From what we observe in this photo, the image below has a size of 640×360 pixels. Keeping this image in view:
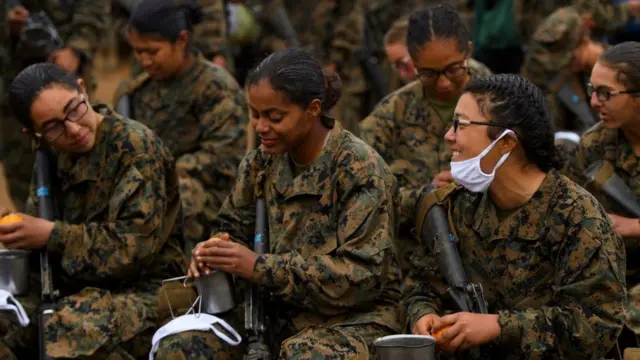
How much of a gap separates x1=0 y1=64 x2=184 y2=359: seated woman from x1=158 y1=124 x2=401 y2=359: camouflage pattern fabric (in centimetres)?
50

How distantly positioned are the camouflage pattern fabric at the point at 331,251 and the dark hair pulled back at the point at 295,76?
203 millimetres

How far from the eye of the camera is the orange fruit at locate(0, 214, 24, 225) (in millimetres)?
4676

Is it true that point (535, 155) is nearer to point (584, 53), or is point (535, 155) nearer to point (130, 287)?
point (130, 287)

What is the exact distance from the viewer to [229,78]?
21.4 feet

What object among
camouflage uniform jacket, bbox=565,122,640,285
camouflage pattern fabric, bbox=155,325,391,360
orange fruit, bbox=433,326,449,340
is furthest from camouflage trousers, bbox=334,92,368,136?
orange fruit, bbox=433,326,449,340

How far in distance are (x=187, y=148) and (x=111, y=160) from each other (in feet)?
5.22

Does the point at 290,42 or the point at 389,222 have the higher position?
the point at 389,222

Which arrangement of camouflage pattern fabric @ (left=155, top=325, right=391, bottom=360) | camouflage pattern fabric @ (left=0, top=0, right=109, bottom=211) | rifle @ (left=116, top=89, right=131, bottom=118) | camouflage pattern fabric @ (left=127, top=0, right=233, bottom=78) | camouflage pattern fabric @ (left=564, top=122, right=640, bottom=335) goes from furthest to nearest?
1. camouflage pattern fabric @ (left=127, top=0, right=233, bottom=78)
2. camouflage pattern fabric @ (left=0, top=0, right=109, bottom=211)
3. rifle @ (left=116, top=89, right=131, bottom=118)
4. camouflage pattern fabric @ (left=564, top=122, right=640, bottom=335)
5. camouflage pattern fabric @ (left=155, top=325, right=391, bottom=360)

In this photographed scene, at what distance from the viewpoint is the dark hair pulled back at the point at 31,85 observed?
4.74 meters

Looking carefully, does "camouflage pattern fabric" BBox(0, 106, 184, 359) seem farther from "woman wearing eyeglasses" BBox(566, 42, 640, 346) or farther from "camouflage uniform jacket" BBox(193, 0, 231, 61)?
"camouflage uniform jacket" BBox(193, 0, 231, 61)

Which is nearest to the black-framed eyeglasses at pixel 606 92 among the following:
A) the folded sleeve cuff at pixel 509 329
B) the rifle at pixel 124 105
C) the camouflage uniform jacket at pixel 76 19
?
the folded sleeve cuff at pixel 509 329

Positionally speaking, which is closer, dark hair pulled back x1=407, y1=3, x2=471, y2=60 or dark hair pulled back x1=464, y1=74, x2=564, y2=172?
dark hair pulled back x1=464, y1=74, x2=564, y2=172

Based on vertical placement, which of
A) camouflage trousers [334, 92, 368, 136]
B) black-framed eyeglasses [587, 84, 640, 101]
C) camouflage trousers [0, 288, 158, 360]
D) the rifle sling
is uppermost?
black-framed eyeglasses [587, 84, 640, 101]

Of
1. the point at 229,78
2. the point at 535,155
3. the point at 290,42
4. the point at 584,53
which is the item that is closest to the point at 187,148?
the point at 229,78
